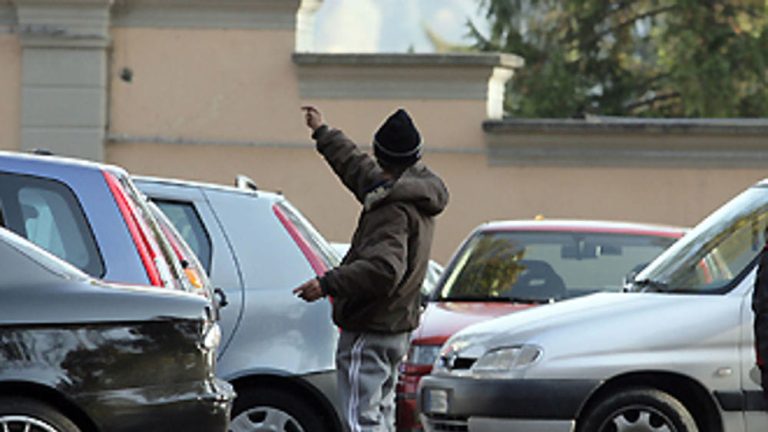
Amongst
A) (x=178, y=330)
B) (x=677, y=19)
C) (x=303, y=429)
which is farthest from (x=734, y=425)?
(x=677, y=19)

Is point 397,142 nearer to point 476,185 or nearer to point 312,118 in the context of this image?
point 312,118

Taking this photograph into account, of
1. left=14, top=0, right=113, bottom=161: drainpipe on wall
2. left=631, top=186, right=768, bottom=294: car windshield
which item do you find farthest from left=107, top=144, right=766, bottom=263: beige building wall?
left=631, top=186, right=768, bottom=294: car windshield

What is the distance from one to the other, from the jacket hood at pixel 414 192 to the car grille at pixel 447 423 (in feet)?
5.94

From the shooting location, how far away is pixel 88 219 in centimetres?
743

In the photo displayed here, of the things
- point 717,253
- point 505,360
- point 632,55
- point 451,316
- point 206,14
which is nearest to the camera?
point 505,360

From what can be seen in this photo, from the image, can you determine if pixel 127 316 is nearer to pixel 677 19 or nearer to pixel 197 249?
pixel 197 249

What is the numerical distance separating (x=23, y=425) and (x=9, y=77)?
1429 centimetres

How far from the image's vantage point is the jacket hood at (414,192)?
8328 mm

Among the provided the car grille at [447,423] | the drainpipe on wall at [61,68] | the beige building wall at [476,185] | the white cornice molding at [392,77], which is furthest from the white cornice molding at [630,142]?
the car grille at [447,423]

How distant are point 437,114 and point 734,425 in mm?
11686

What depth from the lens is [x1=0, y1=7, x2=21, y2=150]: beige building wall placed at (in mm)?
20797

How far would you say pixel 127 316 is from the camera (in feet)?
23.4

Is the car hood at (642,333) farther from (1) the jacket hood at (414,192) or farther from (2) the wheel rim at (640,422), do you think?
(1) the jacket hood at (414,192)

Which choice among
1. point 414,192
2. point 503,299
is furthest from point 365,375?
point 503,299
